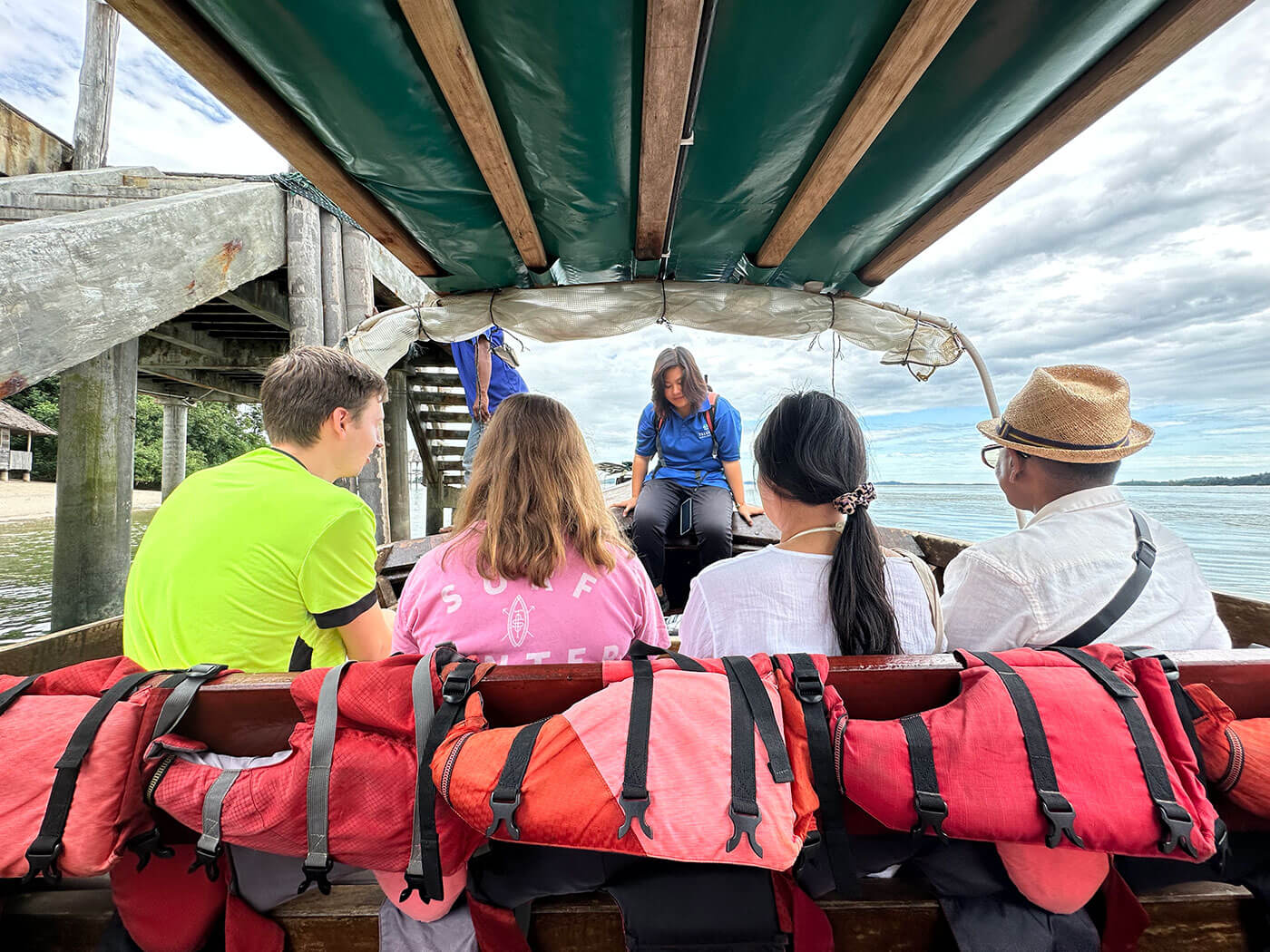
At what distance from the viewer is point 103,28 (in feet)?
21.5

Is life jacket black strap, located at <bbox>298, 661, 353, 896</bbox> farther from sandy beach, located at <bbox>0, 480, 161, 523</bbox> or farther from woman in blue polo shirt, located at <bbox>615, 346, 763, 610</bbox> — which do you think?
sandy beach, located at <bbox>0, 480, 161, 523</bbox>

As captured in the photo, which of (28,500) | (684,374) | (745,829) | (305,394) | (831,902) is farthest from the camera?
(28,500)

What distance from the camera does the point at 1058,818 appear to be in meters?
0.83

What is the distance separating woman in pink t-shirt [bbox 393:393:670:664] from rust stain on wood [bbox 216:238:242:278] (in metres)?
3.49

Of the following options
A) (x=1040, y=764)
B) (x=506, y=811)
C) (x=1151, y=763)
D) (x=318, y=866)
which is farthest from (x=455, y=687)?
(x=1151, y=763)

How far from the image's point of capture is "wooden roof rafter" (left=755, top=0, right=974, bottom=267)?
60.2 inches

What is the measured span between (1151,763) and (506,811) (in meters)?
0.94

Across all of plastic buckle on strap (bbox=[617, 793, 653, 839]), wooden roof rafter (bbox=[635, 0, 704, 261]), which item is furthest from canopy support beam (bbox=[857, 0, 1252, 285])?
plastic buckle on strap (bbox=[617, 793, 653, 839])

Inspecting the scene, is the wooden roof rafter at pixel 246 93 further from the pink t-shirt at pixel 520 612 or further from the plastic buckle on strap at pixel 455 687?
the plastic buckle on strap at pixel 455 687

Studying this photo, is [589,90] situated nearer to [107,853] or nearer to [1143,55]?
[1143,55]

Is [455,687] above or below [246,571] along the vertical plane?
→ below

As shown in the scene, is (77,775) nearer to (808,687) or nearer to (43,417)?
(808,687)

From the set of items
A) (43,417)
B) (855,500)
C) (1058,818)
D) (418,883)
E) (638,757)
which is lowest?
(418,883)

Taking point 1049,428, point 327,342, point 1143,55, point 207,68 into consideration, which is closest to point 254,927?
point 1049,428
